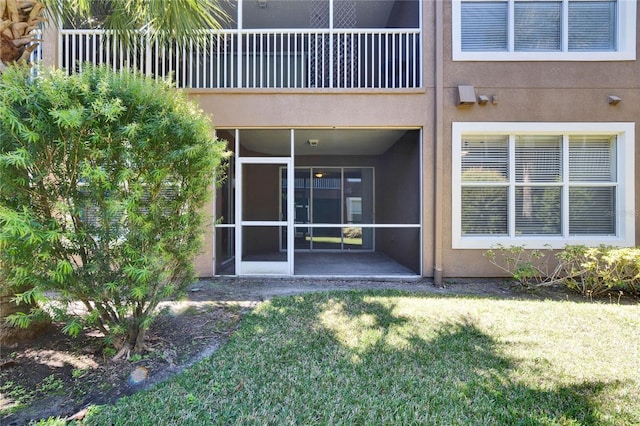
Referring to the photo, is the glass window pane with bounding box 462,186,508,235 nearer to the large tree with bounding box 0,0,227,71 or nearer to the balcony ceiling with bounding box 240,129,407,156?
the balcony ceiling with bounding box 240,129,407,156

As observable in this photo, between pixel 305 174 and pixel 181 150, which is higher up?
pixel 305 174

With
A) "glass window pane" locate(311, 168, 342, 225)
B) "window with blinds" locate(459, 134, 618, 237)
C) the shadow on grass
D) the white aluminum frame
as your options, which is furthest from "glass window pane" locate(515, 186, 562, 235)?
"glass window pane" locate(311, 168, 342, 225)

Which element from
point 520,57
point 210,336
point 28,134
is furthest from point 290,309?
point 520,57

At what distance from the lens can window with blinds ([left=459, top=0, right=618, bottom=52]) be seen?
6285 mm

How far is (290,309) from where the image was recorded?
4.60 meters

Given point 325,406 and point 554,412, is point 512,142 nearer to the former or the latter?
point 554,412

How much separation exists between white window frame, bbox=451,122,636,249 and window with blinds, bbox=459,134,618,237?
101 mm

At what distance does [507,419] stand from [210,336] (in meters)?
3.09

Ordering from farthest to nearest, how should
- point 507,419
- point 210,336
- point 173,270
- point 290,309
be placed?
point 290,309 < point 210,336 < point 173,270 < point 507,419

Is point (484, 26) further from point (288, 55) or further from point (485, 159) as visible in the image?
point (288, 55)

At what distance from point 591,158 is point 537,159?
1.06 metres

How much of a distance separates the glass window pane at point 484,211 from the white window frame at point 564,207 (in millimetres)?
142

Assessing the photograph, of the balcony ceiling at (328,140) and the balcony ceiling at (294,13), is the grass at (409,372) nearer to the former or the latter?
the balcony ceiling at (328,140)

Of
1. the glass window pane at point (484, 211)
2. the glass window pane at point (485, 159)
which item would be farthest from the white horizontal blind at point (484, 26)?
the glass window pane at point (484, 211)
